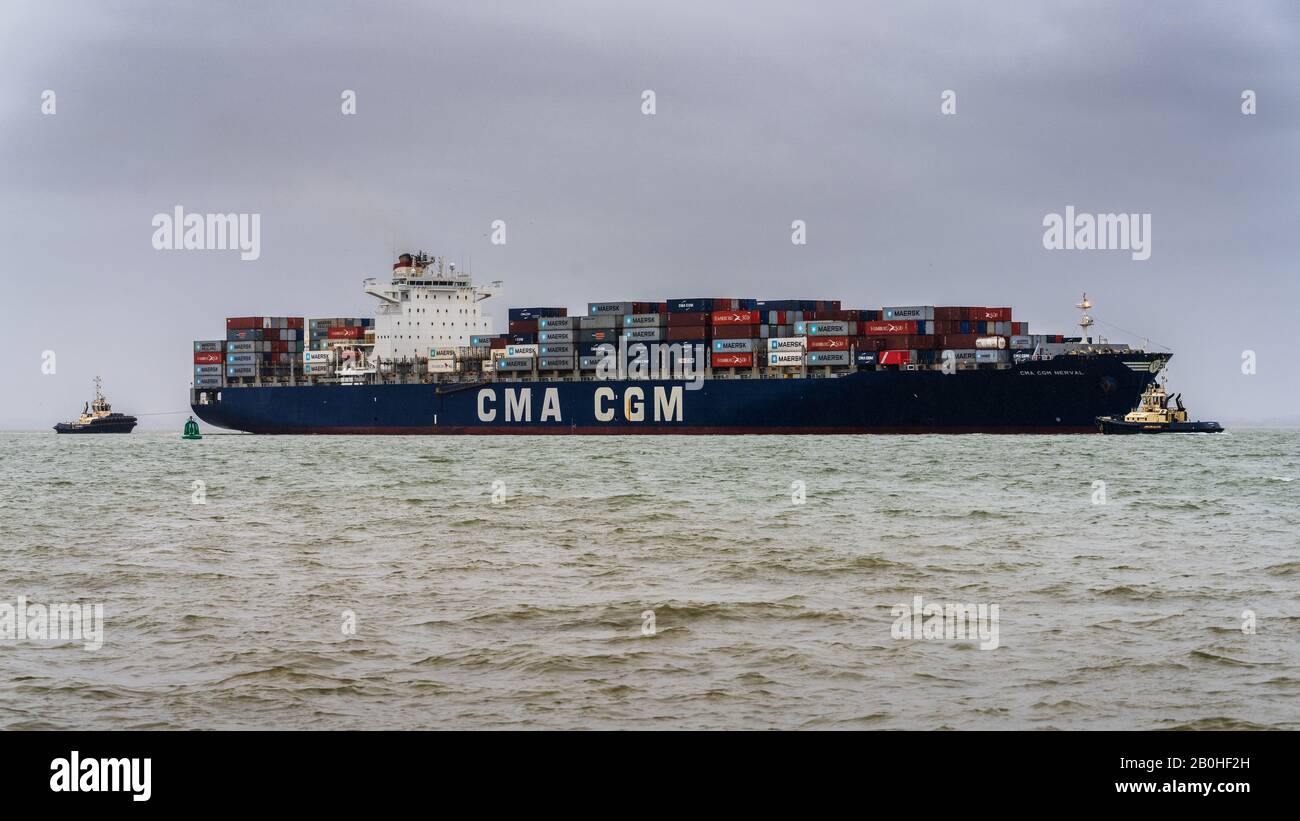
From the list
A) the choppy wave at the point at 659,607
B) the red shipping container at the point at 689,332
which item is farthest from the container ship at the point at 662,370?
the choppy wave at the point at 659,607

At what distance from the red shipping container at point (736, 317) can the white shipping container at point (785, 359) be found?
109 inches

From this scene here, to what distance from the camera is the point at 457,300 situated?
96.4m

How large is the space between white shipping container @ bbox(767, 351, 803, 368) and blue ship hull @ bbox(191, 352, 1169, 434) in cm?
177

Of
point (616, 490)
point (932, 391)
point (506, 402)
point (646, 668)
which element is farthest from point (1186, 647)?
point (506, 402)

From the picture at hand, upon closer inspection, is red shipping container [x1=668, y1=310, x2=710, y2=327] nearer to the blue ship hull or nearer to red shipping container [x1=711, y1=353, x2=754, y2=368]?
red shipping container [x1=711, y1=353, x2=754, y2=368]

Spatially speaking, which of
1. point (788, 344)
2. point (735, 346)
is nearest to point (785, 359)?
point (788, 344)

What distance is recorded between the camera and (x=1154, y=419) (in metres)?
76.5

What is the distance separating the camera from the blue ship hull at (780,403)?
71688mm

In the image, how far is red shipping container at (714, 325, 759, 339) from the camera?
254 feet

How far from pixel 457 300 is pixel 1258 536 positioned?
7867 centimetres

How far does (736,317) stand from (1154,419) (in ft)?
90.7

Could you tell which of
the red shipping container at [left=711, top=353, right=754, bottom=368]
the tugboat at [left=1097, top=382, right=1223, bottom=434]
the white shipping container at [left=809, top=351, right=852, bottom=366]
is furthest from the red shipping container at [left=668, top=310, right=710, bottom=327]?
the tugboat at [left=1097, top=382, right=1223, bottom=434]
